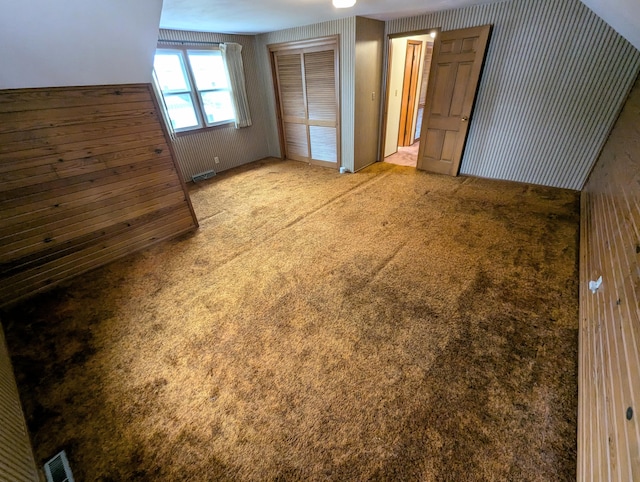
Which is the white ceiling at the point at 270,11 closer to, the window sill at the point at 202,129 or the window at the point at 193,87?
the window at the point at 193,87

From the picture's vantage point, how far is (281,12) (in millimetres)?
3062

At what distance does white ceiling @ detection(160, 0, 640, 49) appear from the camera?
2.49m

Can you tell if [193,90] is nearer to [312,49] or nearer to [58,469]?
[312,49]

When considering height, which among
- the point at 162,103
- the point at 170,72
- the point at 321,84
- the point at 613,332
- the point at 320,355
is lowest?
the point at 320,355

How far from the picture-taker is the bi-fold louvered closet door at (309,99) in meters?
4.15

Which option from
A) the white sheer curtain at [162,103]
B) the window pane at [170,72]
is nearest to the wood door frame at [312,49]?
the window pane at [170,72]

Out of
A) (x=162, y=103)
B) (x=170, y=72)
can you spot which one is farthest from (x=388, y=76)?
(x=162, y=103)

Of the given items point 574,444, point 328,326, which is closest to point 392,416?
point 328,326

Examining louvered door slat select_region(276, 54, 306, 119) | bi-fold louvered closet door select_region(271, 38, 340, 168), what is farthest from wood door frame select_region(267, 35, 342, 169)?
louvered door slat select_region(276, 54, 306, 119)

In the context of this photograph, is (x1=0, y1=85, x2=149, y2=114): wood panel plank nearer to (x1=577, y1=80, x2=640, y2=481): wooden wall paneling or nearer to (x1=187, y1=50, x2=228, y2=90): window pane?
(x1=187, y1=50, x2=228, y2=90): window pane

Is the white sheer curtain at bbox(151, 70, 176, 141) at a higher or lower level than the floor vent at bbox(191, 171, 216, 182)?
higher

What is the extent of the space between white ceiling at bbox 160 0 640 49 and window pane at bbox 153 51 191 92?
403mm

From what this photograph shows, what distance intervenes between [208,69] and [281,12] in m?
1.90

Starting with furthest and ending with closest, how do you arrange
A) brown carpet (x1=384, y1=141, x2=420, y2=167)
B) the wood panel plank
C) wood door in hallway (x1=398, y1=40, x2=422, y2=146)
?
wood door in hallway (x1=398, y1=40, x2=422, y2=146)
brown carpet (x1=384, y1=141, x2=420, y2=167)
the wood panel plank
